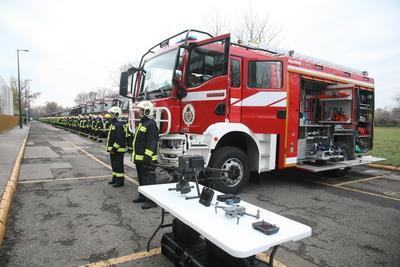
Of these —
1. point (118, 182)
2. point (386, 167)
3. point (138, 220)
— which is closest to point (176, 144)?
point (138, 220)

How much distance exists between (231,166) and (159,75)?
2385mm

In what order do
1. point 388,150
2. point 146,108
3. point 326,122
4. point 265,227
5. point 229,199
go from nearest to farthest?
point 265,227, point 229,199, point 146,108, point 326,122, point 388,150

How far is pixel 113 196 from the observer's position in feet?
20.1

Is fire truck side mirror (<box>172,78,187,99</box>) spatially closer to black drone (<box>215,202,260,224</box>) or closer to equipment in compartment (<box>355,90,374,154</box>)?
black drone (<box>215,202,260,224</box>)

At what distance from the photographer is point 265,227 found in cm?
226

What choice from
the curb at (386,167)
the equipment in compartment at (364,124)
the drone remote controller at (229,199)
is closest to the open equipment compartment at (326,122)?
the equipment in compartment at (364,124)

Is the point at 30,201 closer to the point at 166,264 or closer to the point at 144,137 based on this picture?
the point at 144,137

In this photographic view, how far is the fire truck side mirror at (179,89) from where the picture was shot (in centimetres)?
587

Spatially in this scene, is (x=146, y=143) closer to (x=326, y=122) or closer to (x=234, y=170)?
(x=234, y=170)

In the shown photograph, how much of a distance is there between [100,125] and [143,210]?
13.5 m

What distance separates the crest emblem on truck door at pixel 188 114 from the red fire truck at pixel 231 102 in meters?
0.02

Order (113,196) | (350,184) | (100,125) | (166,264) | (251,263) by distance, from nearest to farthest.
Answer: (251,263), (166,264), (113,196), (350,184), (100,125)

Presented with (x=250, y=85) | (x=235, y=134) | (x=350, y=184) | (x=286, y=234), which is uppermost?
(x=250, y=85)

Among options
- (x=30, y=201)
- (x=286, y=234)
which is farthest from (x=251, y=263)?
(x=30, y=201)
